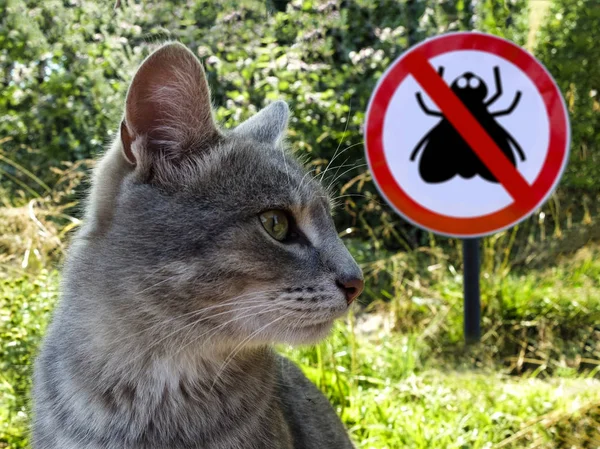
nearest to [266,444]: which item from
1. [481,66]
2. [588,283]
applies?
[481,66]

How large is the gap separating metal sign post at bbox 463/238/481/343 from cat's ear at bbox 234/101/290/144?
1.41 m

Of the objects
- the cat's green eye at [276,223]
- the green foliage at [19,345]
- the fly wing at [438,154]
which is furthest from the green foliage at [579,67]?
the green foliage at [19,345]

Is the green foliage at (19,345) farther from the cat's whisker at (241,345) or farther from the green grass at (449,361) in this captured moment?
the cat's whisker at (241,345)

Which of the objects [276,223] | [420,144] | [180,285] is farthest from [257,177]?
[420,144]

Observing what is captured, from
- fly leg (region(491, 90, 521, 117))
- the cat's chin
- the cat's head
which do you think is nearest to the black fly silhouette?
fly leg (region(491, 90, 521, 117))

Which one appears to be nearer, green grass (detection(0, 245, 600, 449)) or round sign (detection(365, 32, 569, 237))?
green grass (detection(0, 245, 600, 449))

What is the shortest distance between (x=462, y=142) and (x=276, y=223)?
1.53 meters

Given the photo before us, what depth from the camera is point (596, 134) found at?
14.7ft

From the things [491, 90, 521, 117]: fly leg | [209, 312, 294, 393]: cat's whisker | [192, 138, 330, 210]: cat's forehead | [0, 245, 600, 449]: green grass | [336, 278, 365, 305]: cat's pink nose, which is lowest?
[0, 245, 600, 449]: green grass

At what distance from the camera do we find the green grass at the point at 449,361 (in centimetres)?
267

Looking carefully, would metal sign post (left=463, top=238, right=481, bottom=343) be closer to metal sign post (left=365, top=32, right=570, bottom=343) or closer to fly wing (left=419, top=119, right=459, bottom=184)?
metal sign post (left=365, top=32, right=570, bottom=343)

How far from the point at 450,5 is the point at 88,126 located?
2.78 m

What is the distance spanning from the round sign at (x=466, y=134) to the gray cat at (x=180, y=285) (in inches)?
49.9

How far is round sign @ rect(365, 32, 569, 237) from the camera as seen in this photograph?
279 cm
